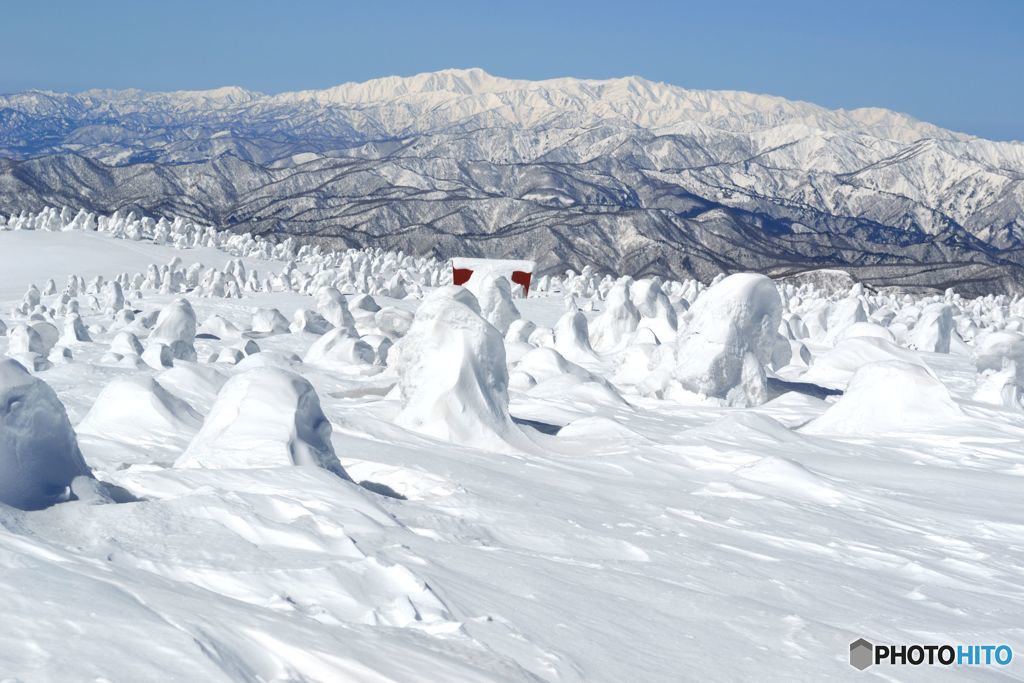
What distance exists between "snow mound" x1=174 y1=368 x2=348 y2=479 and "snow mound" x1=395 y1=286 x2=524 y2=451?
3.24 meters

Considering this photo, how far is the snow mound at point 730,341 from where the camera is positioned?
2025cm

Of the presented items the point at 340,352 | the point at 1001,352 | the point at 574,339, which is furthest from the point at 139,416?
the point at 574,339

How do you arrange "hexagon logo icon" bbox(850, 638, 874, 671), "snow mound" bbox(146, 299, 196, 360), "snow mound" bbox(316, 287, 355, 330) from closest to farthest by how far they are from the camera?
"hexagon logo icon" bbox(850, 638, 874, 671), "snow mound" bbox(146, 299, 196, 360), "snow mound" bbox(316, 287, 355, 330)

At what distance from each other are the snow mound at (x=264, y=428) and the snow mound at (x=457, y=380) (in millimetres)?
3239

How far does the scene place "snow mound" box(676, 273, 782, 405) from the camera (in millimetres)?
20250

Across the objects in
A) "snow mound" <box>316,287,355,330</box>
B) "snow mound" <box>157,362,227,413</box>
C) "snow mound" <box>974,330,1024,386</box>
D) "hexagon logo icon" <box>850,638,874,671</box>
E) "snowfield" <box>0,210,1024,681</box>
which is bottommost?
"hexagon logo icon" <box>850,638,874,671</box>

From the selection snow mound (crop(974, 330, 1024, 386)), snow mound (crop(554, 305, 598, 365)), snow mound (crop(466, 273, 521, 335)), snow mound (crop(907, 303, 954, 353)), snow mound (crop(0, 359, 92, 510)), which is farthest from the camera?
snow mound (crop(907, 303, 954, 353))

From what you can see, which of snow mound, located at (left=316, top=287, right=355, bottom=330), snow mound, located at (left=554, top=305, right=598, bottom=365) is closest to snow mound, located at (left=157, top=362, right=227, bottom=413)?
snow mound, located at (left=554, top=305, right=598, bottom=365)

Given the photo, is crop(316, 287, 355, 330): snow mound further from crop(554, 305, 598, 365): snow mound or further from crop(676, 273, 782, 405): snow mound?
crop(676, 273, 782, 405): snow mound

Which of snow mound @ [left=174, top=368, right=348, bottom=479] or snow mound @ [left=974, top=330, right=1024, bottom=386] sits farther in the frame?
snow mound @ [left=974, top=330, right=1024, bottom=386]

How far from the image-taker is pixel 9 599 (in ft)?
14.5

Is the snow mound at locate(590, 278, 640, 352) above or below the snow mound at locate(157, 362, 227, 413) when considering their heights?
above

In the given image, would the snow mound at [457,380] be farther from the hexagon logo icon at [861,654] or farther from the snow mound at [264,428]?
the hexagon logo icon at [861,654]

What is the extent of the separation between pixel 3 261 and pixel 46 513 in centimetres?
4814
